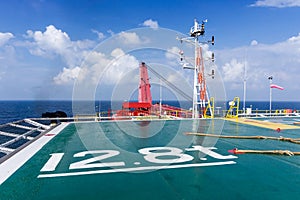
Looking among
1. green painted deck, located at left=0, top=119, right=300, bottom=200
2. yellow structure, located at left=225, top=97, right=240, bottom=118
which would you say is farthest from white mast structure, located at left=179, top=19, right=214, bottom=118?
green painted deck, located at left=0, top=119, right=300, bottom=200

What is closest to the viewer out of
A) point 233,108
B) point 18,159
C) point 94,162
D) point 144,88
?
point 94,162

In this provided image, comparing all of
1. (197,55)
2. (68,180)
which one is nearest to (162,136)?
(68,180)

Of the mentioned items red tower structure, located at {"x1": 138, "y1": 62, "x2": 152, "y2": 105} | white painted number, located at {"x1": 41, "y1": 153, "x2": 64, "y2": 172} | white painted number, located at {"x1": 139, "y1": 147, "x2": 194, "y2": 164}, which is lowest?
white painted number, located at {"x1": 41, "y1": 153, "x2": 64, "y2": 172}

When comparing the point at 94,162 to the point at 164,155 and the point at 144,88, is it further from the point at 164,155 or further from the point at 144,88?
the point at 144,88

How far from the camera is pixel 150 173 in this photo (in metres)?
4.39

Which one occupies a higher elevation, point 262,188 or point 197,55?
point 197,55

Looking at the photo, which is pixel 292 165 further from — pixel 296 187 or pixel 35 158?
pixel 35 158

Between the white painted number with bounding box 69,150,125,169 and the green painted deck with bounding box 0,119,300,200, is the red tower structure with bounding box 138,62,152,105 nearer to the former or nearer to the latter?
the green painted deck with bounding box 0,119,300,200

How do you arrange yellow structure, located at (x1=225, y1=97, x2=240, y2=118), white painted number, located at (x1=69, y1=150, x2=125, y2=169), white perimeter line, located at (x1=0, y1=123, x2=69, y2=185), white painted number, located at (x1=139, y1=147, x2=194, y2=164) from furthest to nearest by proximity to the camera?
yellow structure, located at (x1=225, y1=97, x2=240, y2=118) < white painted number, located at (x1=139, y1=147, x2=194, y2=164) < white painted number, located at (x1=69, y1=150, x2=125, y2=169) < white perimeter line, located at (x1=0, y1=123, x2=69, y2=185)

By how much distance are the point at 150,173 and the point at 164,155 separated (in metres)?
1.31

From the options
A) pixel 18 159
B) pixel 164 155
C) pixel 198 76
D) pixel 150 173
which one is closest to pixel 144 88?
pixel 198 76

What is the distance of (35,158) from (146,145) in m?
3.12

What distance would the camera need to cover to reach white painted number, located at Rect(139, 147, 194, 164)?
5.21m

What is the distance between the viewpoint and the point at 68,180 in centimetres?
399
